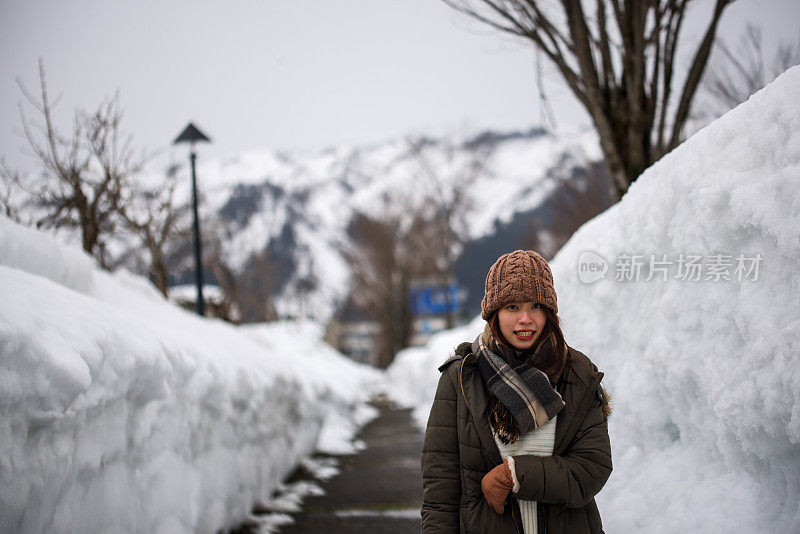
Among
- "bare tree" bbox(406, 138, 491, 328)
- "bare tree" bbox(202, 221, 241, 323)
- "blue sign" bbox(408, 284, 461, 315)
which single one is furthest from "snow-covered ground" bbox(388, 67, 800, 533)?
"blue sign" bbox(408, 284, 461, 315)

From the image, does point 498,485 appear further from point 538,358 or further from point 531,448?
point 538,358

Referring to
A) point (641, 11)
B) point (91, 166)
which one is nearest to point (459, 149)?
point (91, 166)

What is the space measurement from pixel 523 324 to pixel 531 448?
42cm

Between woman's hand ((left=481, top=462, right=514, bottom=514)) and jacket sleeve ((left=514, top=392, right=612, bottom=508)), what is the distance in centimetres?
4

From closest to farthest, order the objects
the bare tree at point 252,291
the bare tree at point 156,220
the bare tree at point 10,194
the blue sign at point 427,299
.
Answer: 1. the bare tree at point 10,194
2. the bare tree at point 156,220
3. the bare tree at point 252,291
4. the blue sign at point 427,299

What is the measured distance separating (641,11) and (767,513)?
14.9 feet

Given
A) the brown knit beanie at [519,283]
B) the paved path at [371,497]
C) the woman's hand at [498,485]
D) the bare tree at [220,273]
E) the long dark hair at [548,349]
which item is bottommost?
the paved path at [371,497]

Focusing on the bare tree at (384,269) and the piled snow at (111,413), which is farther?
the bare tree at (384,269)

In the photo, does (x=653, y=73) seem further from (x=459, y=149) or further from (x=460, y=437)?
(x=459, y=149)

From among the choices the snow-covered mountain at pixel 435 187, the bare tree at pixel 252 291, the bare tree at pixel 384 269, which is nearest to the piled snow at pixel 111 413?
the snow-covered mountain at pixel 435 187

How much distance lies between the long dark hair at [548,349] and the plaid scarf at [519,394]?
20 millimetres

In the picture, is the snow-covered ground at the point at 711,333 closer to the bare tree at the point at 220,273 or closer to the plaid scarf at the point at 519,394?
the plaid scarf at the point at 519,394

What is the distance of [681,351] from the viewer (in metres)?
2.77

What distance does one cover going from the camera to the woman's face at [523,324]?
1903 millimetres
